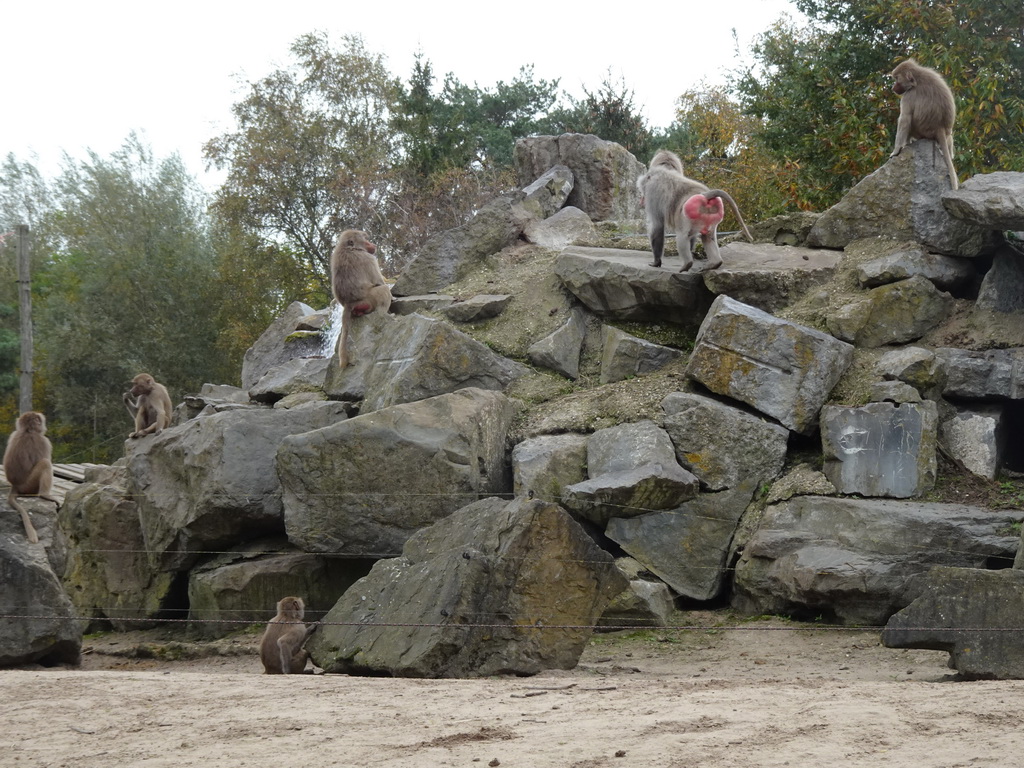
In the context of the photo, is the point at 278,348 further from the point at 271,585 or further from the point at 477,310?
the point at 271,585

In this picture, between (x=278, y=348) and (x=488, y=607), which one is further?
(x=278, y=348)

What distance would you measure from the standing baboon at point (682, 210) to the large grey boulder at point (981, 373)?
2457 mm

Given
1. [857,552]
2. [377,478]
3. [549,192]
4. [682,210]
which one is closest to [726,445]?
[857,552]

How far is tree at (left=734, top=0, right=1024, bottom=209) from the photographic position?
53.3 feet

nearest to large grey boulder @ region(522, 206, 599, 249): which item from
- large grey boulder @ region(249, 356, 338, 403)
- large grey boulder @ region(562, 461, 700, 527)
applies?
large grey boulder @ region(249, 356, 338, 403)

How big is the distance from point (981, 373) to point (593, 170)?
7160 millimetres

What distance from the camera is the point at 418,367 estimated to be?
11.4 meters

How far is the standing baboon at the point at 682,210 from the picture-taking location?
1127 centimetres

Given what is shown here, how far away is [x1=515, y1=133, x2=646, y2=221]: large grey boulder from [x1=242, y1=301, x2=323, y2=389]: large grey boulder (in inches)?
159

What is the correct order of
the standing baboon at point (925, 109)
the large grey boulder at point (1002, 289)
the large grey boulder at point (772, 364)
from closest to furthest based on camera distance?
the large grey boulder at point (772, 364) → the large grey boulder at point (1002, 289) → the standing baboon at point (925, 109)

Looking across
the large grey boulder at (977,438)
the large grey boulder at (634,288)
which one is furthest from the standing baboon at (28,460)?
the large grey boulder at (977,438)

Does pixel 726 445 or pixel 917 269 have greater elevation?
pixel 917 269

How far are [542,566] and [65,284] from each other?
27322 mm

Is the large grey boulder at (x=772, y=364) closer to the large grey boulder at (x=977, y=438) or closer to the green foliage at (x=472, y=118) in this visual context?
the large grey boulder at (x=977, y=438)
